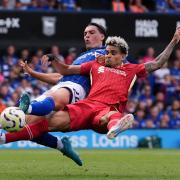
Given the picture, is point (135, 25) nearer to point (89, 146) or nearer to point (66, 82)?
point (89, 146)

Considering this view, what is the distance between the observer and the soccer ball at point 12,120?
10.4m

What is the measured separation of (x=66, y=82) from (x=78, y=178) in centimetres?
172

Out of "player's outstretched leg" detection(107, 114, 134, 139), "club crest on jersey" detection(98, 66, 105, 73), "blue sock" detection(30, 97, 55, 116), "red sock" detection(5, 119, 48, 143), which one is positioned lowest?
"red sock" detection(5, 119, 48, 143)

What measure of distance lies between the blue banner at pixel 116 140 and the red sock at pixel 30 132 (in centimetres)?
1018

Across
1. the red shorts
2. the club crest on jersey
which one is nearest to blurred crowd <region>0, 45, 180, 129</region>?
the club crest on jersey

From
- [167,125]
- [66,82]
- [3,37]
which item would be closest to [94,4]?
[3,37]

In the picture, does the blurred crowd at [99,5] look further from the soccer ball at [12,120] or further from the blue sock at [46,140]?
the soccer ball at [12,120]

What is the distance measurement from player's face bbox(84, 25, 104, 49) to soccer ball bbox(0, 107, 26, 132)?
83.1 inches

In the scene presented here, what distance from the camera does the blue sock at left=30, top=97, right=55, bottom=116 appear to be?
1069 cm

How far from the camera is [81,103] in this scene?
1127 cm

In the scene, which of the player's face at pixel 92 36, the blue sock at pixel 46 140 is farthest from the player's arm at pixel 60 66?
the blue sock at pixel 46 140

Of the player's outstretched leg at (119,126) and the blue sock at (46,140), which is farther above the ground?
the player's outstretched leg at (119,126)

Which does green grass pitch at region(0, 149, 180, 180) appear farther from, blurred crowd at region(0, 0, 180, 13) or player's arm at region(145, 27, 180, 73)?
blurred crowd at region(0, 0, 180, 13)

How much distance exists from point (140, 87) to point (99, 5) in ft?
9.92
